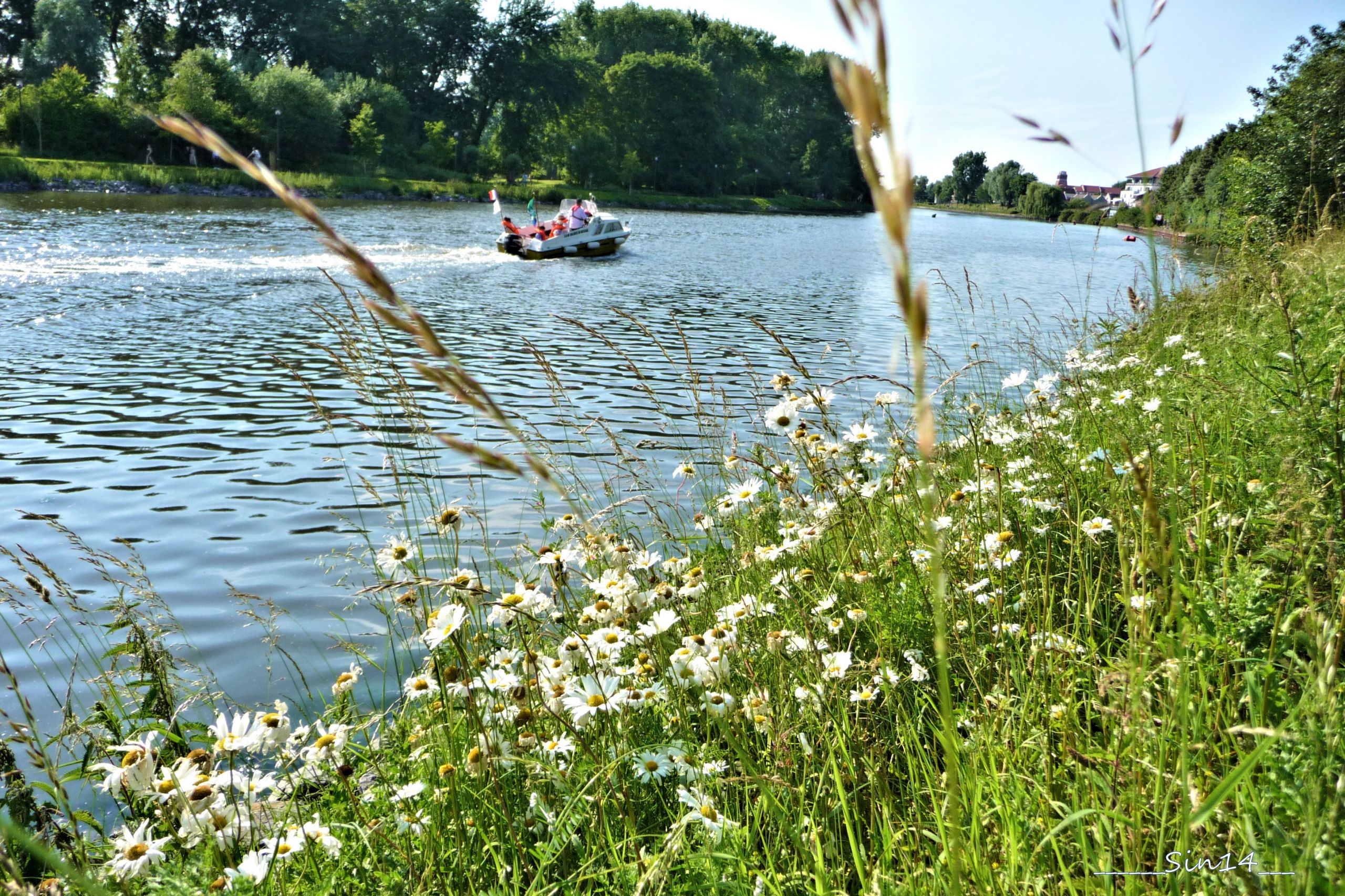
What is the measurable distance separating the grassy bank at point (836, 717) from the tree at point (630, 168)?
7490 cm

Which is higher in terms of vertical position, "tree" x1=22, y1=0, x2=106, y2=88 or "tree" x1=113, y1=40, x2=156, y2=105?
"tree" x1=22, y1=0, x2=106, y2=88

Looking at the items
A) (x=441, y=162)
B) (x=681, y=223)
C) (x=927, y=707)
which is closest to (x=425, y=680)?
(x=927, y=707)

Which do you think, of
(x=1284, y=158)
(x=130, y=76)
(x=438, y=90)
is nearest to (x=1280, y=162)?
(x=1284, y=158)

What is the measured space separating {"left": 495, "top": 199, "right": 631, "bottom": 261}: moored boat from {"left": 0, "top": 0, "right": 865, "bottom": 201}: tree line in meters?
33.8

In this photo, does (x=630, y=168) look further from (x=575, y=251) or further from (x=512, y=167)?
(x=575, y=251)

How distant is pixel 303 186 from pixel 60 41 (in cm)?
2794

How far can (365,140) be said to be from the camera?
196ft

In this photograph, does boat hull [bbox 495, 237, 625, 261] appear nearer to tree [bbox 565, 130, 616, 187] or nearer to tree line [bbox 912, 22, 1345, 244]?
tree line [bbox 912, 22, 1345, 244]

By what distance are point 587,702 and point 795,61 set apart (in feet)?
378

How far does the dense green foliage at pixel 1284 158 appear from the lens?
41.8 ft

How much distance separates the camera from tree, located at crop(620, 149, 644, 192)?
75625 millimetres

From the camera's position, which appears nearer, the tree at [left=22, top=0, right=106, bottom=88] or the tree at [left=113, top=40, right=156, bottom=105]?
the tree at [left=113, top=40, right=156, bottom=105]

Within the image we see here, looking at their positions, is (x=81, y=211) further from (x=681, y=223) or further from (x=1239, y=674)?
(x=1239, y=674)

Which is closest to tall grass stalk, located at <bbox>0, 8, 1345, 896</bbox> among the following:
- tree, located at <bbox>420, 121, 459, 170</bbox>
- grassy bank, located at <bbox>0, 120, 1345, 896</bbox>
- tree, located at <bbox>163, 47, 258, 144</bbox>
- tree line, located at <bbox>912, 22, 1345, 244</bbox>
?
grassy bank, located at <bbox>0, 120, 1345, 896</bbox>
